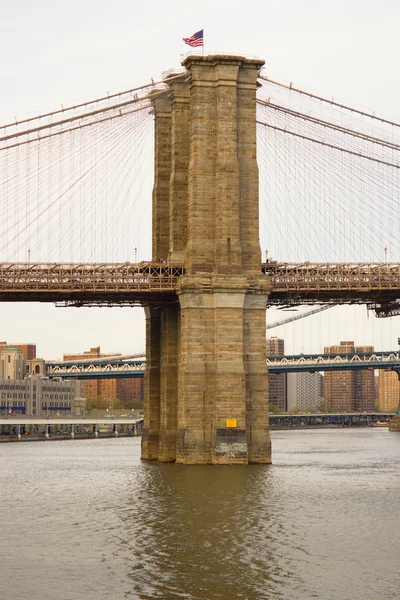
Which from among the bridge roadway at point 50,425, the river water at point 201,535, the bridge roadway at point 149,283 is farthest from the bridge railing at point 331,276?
the bridge roadway at point 50,425

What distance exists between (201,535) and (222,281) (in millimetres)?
33345

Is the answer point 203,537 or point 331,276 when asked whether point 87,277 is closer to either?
point 331,276

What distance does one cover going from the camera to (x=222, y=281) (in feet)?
241

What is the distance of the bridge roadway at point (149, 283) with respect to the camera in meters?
77.4

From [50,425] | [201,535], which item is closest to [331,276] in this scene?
[201,535]

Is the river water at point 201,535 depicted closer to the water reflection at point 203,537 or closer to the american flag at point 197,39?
the water reflection at point 203,537

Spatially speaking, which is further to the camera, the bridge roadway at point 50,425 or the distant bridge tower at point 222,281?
the bridge roadway at point 50,425

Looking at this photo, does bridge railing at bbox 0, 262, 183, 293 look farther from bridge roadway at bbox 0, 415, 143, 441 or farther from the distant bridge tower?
bridge roadway at bbox 0, 415, 143, 441

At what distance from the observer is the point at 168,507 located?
51188 millimetres

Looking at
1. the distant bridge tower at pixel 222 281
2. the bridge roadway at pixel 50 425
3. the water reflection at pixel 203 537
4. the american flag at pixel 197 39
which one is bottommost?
the water reflection at pixel 203 537

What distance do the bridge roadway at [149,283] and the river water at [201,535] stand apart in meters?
14.2

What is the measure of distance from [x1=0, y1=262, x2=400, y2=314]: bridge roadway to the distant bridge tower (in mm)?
2482

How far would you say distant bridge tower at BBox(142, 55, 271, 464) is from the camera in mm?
73000

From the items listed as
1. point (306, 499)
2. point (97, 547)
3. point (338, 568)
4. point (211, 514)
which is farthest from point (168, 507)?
point (338, 568)
